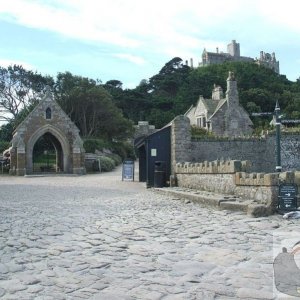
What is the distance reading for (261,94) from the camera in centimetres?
7550

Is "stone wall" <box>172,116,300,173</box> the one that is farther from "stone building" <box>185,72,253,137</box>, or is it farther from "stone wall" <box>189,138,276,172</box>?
"stone building" <box>185,72,253,137</box>

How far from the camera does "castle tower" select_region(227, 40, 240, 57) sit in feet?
546

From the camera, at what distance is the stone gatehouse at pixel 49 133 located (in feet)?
115

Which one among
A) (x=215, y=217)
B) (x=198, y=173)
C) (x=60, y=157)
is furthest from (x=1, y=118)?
(x=215, y=217)

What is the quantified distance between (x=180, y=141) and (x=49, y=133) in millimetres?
20255

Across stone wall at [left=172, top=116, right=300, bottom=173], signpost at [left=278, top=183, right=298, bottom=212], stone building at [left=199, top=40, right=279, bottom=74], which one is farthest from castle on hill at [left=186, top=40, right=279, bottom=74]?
signpost at [left=278, top=183, right=298, bottom=212]

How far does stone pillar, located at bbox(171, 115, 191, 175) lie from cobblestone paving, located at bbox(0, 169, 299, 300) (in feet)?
28.1

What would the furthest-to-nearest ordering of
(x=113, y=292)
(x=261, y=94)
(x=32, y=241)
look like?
(x=261, y=94) < (x=32, y=241) < (x=113, y=292)

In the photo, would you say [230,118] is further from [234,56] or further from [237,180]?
[234,56]

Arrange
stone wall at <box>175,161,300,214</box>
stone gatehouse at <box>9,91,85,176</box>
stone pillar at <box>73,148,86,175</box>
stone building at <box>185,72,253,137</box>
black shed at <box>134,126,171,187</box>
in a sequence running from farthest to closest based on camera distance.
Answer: stone building at <box>185,72,253,137</box> → stone pillar at <box>73,148,86,175</box> → stone gatehouse at <box>9,91,85,176</box> → black shed at <box>134,126,171,187</box> → stone wall at <box>175,161,300,214</box>

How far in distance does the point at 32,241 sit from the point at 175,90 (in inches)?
3521

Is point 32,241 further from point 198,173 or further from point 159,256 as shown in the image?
point 198,173

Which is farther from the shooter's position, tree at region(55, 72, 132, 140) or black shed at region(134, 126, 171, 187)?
tree at region(55, 72, 132, 140)

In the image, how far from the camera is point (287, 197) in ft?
32.5
